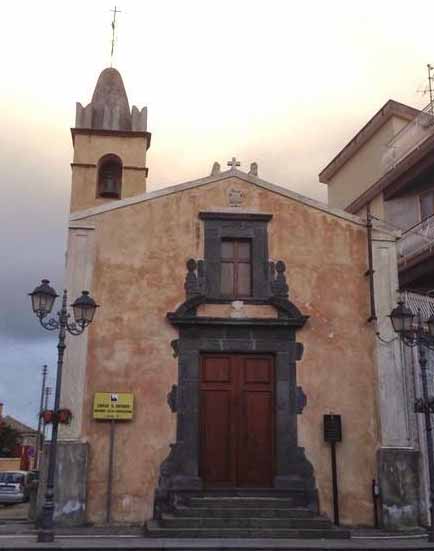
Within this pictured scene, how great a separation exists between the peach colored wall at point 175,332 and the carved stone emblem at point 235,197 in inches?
4.8

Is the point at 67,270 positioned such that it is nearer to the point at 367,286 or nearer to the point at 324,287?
the point at 324,287

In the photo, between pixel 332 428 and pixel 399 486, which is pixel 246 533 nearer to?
pixel 332 428

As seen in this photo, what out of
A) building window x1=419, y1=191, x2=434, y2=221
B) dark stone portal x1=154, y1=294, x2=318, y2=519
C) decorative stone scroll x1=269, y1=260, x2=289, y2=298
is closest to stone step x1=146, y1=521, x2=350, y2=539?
dark stone portal x1=154, y1=294, x2=318, y2=519

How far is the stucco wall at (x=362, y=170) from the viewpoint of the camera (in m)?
24.0

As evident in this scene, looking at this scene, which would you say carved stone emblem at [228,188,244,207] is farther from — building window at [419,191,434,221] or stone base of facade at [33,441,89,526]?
building window at [419,191,434,221]

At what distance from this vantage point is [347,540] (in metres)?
12.6

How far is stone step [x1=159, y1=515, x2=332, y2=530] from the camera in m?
13.0

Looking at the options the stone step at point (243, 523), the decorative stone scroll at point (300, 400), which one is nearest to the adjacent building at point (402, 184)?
the decorative stone scroll at point (300, 400)

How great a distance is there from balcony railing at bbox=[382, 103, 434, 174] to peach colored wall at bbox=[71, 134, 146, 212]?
841 cm

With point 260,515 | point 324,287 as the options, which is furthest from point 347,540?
point 324,287

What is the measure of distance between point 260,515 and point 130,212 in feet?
23.8

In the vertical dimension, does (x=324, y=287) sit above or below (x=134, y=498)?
above

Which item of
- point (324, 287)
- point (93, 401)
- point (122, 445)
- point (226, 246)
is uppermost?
point (226, 246)

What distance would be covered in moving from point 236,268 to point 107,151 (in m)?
10.5
